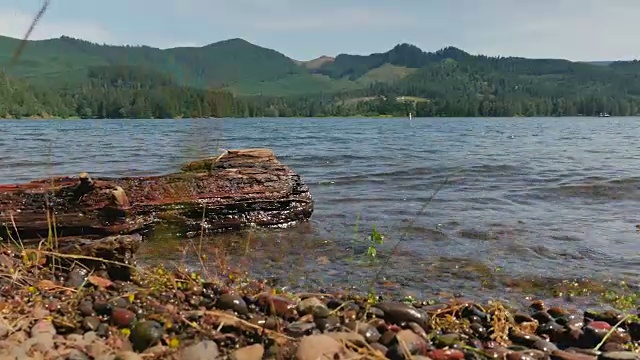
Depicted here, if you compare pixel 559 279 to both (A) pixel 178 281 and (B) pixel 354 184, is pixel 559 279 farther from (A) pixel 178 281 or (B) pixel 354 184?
(B) pixel 354 184

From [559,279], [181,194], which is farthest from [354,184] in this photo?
[559,279]

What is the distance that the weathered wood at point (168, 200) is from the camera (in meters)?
7.86

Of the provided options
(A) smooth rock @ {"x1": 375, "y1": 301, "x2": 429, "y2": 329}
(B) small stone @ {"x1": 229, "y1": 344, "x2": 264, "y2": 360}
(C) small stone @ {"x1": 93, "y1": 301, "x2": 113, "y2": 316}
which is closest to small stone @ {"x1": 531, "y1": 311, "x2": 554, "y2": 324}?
(A) smooth rock @ {"x1": 375, "y1": 301, "x2": 429, "y2": 329}

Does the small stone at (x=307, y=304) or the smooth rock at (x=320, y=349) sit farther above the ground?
the smooth rock at (x=320, y=349)

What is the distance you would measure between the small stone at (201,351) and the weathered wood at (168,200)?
8.61ft

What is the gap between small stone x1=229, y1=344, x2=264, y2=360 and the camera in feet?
12.5

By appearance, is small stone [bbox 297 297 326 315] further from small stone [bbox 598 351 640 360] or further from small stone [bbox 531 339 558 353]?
small stone [bbox 598 351 640 360]

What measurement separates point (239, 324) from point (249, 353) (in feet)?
1.55

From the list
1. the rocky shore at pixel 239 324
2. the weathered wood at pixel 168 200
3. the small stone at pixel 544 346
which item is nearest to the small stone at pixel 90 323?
the rocky shore at pixel 239 324

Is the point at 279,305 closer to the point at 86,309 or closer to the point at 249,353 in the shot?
the point at 249,353

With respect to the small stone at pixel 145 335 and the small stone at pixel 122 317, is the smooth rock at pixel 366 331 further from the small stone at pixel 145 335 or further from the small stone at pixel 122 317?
the small stone at pixel 122 317

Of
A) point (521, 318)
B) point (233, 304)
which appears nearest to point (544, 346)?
point (521, 318)

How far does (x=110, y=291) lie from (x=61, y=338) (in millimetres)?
1177

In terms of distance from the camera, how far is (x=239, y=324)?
4.29m
